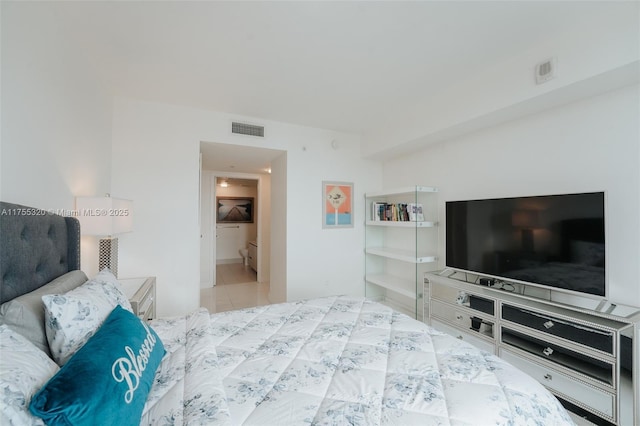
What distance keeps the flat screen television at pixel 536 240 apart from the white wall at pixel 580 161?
0.12 m

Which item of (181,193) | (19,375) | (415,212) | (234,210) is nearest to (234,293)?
(181,193)

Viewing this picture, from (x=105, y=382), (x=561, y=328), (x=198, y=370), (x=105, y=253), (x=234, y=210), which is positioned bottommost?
(x=561, y=328)

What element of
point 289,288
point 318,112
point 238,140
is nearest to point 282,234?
point 289,288

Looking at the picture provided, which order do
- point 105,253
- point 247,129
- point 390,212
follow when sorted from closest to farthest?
point 105,253 → point 247,129 → point 390,212

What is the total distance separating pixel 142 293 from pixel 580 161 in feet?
11.9

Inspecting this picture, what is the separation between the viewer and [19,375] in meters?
0.66

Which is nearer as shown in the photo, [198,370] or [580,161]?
[198,370]

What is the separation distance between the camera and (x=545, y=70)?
Answer: 6.30 ft

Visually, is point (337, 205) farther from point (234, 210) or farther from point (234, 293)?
point (234, 210)

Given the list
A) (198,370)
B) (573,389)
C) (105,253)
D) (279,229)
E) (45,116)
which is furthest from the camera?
(279,229)

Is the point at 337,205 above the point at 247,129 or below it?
below

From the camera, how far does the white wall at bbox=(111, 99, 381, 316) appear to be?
2869 millimetres

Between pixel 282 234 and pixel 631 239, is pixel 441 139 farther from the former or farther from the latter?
pixel 282 234

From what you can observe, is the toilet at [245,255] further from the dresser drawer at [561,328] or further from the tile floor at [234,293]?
the dresser drawer at [561,328]
